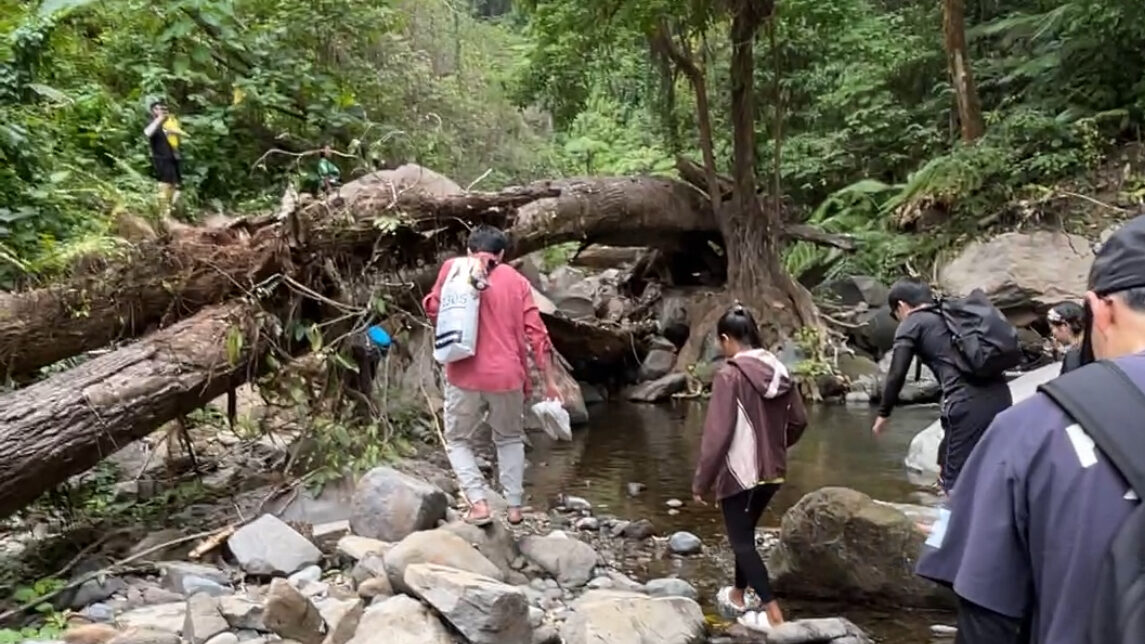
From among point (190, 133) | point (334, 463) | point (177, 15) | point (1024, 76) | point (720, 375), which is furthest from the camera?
point (1024, 76)

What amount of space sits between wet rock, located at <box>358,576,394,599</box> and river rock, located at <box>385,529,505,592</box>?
42 millimetres

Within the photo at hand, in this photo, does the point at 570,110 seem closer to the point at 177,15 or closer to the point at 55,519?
the point at 177,15

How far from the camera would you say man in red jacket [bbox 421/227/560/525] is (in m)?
5.70

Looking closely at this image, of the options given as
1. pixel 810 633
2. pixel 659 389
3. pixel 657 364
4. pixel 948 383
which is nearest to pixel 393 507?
pixel 810 633

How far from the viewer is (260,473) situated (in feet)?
24.4

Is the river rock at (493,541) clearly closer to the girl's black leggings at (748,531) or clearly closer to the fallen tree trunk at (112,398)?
the girl's black leggings at (748,531)

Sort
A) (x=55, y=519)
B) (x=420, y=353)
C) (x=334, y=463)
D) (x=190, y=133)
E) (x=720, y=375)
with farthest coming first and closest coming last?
(x=190, y=133)
(x=420, y=353)
(x=334, y=463)
(x=55, y=519)
(x=720, y=375)

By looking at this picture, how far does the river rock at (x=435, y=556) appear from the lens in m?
4.75

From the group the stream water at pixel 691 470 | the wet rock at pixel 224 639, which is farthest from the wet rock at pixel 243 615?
the stream water at pixel 691 470

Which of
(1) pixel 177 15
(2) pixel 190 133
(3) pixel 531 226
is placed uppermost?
(1) pixel 177 15

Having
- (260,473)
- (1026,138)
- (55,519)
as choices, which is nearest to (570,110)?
(1026,138)

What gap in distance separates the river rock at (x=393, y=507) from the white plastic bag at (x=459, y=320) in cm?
84

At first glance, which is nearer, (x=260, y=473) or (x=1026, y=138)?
(x=260, y=473)

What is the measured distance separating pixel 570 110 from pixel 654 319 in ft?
11.4
